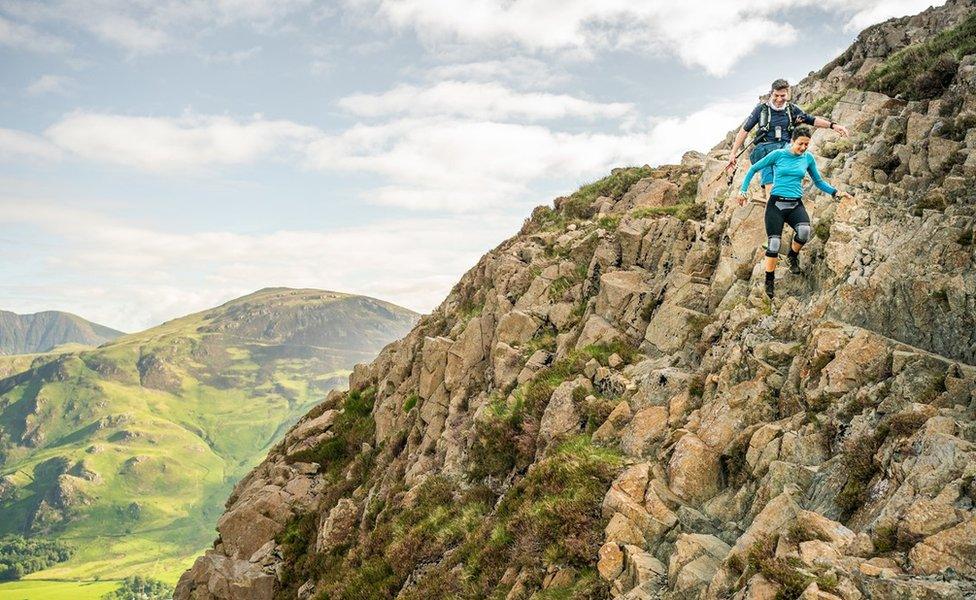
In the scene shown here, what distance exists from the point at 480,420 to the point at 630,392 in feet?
21.5

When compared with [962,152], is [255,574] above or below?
below

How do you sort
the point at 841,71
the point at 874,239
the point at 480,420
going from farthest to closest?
the point at 841,71, the point at 480,420, the point at 874,239

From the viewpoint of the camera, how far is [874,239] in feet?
47.8

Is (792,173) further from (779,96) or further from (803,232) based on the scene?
(779,96)

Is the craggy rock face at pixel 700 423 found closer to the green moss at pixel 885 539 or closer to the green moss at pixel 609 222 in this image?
the green moss at pixel 885 539

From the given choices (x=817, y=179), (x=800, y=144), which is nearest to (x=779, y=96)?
(x=800, y=144)

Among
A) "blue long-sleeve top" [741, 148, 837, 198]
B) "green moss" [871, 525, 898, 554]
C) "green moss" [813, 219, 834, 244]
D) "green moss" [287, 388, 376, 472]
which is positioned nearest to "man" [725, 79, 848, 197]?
"blue long-sleeve top" [741, 148, 837, 198]

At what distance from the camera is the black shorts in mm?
15234

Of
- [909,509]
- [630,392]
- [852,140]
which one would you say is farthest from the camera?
[852,140]

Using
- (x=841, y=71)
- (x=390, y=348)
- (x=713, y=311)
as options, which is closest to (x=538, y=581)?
(x=713, y=311)

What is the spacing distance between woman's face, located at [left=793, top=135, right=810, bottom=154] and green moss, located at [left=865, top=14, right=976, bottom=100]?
7.90 meters

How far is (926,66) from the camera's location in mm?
20016

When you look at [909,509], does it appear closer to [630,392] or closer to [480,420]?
[630,392]

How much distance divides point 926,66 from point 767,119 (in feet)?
27.3
